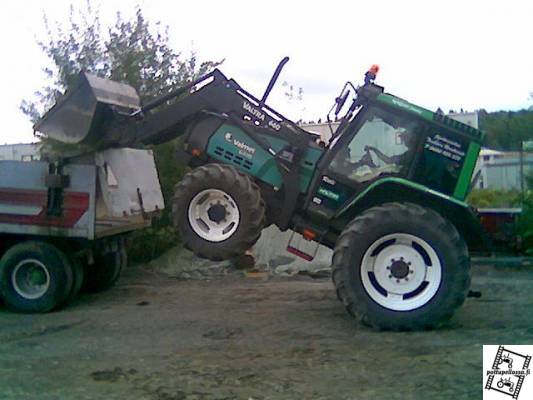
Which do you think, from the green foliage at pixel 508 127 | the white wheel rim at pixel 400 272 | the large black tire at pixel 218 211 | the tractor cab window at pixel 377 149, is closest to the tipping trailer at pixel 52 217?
the large black tire at pixel 218 211

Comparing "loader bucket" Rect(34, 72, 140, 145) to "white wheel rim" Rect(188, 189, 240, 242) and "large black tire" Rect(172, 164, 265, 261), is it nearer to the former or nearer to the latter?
"large black tire" Rect(172, 164, 265, 261)

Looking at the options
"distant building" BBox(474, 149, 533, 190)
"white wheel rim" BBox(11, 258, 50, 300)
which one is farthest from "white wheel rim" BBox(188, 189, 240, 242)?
"distant building" BBox(474, 149, 533, 190)

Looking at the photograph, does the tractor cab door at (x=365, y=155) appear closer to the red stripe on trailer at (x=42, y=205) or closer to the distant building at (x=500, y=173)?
the red stripe on trailer at (x=42, y=205)

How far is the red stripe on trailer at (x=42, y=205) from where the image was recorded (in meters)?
10.4

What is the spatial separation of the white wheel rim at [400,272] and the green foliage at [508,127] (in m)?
12.5

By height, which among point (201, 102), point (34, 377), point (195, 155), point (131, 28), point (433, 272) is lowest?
point (34, 377)

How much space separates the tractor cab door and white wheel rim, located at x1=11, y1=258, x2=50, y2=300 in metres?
4.27

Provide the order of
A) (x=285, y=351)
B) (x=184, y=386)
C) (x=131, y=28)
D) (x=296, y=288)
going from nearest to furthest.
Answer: (x=184, y=386) → (x=285, y=351) → (x=296, y=288) → (x=131, y=28)

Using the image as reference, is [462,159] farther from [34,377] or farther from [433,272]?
[34,377]

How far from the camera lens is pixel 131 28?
647 inches

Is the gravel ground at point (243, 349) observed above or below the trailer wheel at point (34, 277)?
below

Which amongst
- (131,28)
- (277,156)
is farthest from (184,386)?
(131,28)

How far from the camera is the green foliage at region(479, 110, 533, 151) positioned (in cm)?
2338

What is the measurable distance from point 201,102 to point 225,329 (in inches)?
113
